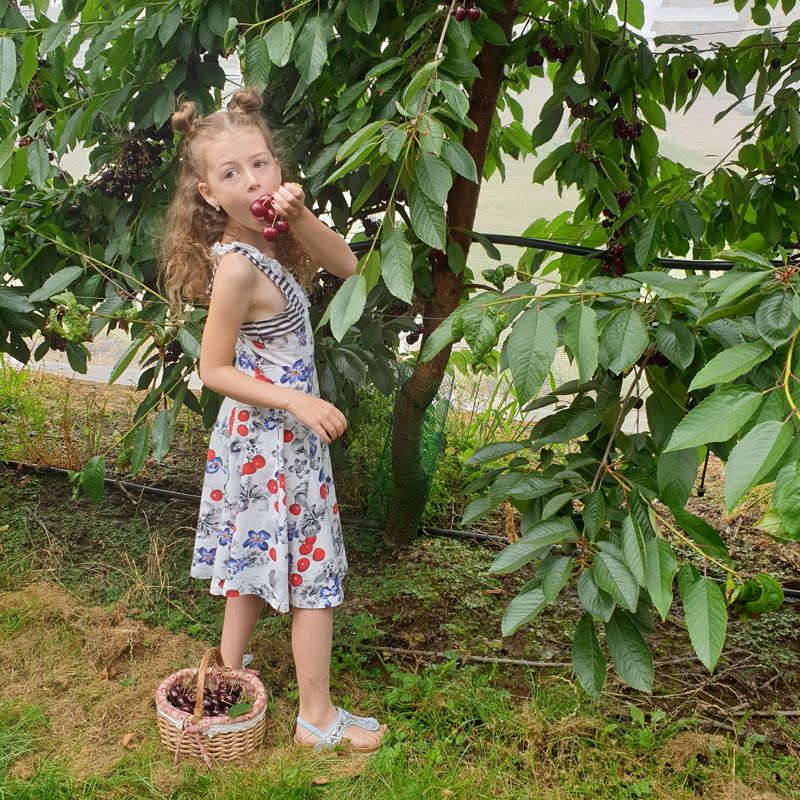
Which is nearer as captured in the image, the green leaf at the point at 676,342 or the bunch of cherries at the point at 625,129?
the green leaf at the point at 676,342

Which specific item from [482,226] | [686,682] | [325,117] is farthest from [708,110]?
[686,682]

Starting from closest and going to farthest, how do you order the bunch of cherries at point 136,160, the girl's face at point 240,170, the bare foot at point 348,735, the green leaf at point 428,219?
1. the green leaf at point 428,219
2. the girl's face at point 240,170
3. the bare foot at point 348,735
4. the bunch of cherries at point 136,160

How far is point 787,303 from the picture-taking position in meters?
0.98

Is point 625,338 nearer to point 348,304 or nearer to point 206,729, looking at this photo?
point 348,304

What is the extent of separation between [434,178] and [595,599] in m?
0.59

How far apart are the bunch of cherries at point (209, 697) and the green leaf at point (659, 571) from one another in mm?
875

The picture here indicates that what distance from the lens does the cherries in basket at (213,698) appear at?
1.58m

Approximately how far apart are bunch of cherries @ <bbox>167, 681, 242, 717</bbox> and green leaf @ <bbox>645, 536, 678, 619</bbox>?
0.88m

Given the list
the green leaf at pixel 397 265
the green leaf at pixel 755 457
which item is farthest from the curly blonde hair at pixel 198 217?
the green leaf at pixel 755 457

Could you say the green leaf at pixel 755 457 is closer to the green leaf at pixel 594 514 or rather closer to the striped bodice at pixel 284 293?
the green leaf at pixel 594 514

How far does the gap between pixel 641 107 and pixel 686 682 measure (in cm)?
130

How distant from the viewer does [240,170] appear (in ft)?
4.70

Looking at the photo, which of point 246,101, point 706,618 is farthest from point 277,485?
point 706,618

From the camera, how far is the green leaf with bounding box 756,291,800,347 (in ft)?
3.12
